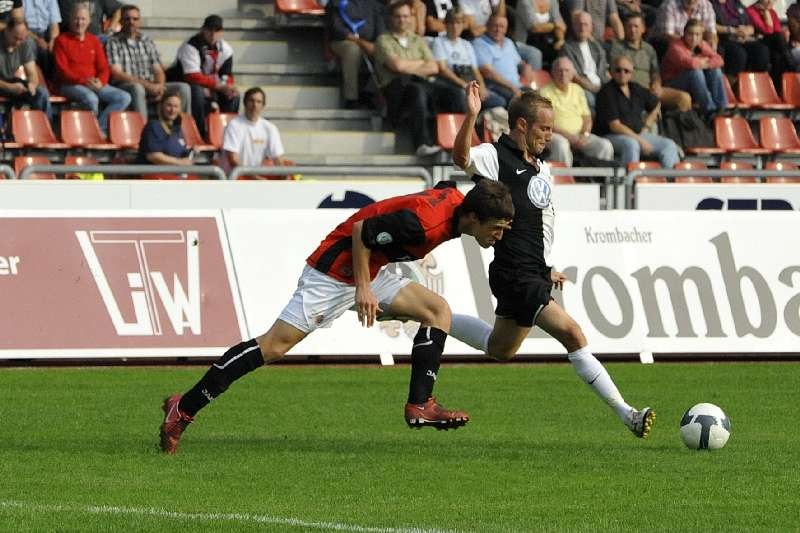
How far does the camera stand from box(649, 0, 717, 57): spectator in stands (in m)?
24.6

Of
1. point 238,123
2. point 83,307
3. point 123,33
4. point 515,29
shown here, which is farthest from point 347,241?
point 515,29

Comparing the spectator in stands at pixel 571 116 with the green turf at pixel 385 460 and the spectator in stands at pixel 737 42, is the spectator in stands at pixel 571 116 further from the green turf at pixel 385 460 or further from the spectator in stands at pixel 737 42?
the green turf at pixel 385 460

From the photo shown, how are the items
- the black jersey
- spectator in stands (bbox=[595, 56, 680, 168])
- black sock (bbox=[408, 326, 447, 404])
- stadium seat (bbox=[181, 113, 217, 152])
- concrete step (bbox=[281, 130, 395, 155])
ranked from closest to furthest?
black sock (bbox=[408, 326, 447, 404])
the black jersey
stadium seat (bbox=[181, 113, 217, 152])
spectator in stands (bbox=[595, 56, 680, 168])
concrete step (bbox=[281, 130, 395, 155])

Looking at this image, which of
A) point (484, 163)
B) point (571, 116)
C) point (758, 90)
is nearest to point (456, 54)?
point (571, 116)

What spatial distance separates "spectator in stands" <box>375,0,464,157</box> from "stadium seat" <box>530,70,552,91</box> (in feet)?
4.62

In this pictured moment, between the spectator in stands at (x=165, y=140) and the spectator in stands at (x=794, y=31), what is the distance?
10.2 meters

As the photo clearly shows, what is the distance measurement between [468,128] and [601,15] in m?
15.1

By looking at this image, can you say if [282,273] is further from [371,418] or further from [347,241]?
[347,241]

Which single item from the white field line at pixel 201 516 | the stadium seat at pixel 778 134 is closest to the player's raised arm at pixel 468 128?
the white field line at pixel 201 516

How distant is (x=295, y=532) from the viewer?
6945 mm

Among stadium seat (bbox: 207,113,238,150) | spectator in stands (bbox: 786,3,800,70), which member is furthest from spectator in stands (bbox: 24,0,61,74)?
spectator in stands (bbox: 786,3,800,70)

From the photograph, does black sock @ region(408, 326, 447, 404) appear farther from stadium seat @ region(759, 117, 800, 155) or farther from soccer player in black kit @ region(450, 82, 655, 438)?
stadium seat @ region(759, 117, 800, 155)

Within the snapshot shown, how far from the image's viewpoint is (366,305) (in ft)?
30.1

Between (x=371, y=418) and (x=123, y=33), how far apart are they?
33.5ft
